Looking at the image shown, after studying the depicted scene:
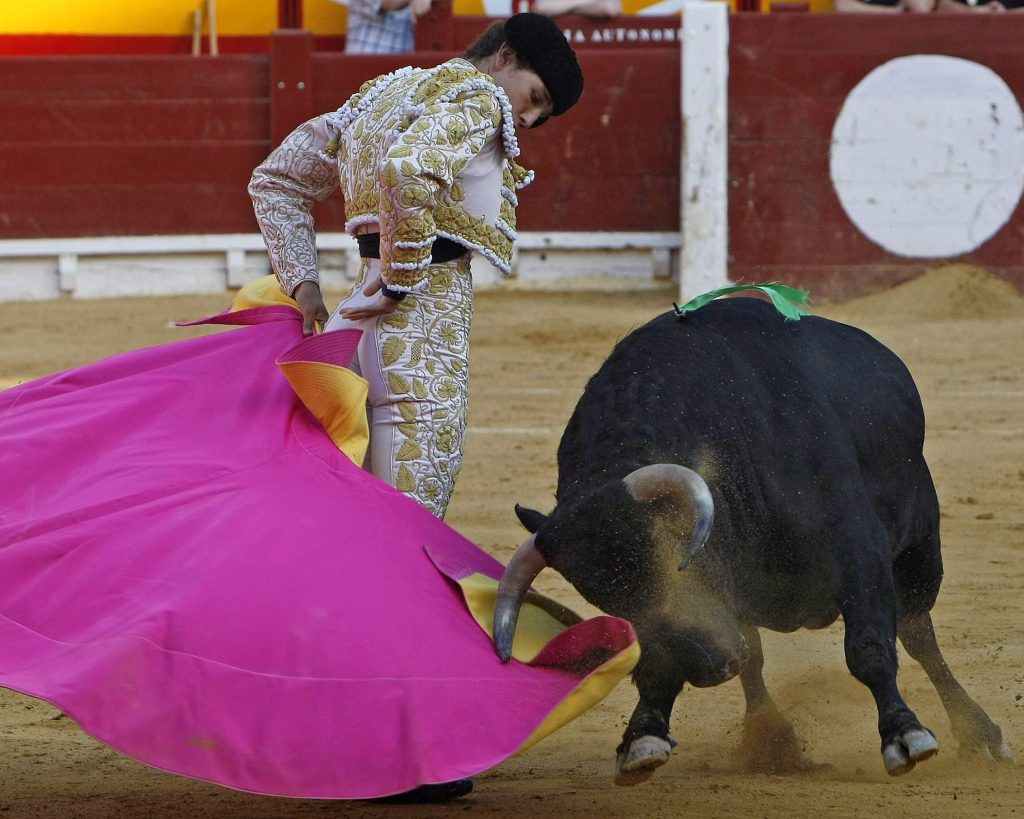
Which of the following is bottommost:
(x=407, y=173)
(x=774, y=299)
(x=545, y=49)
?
(x=774, y=299)

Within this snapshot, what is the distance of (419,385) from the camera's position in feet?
8.16

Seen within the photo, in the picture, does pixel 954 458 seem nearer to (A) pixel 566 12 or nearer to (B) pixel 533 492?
(B) pixel 533 492

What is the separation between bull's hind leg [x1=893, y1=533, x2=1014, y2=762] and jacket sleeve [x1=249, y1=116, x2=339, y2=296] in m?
1.21

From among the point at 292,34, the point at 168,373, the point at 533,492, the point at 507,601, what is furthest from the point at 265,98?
the point at 507,601

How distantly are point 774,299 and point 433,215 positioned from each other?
2.38 feet

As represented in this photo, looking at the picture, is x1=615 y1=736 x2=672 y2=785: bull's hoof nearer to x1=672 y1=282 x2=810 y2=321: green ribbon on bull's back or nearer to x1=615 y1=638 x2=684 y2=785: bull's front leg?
x1=615 y1=638 x2=684 y2=785: bull's front leg

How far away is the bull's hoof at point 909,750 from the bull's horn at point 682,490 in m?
0.40

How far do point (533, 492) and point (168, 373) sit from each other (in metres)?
2.22

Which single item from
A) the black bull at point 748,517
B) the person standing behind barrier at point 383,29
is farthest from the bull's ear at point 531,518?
the person standing behind barrier at point 383,29

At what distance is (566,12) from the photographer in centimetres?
838

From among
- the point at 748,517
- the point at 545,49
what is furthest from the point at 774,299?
the point at 545,49

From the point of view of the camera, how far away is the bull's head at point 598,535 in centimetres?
214

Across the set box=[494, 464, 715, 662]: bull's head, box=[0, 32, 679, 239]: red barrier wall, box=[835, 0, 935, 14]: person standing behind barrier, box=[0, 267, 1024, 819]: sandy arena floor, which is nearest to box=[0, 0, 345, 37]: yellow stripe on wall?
box=[0, 32, 679, 239]: red barrier wall

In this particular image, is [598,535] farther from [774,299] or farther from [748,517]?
[774,299]
